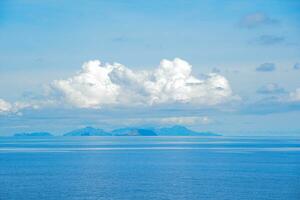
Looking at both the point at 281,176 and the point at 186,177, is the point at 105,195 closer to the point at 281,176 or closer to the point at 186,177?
the point at 186,177

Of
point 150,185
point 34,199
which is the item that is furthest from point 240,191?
point 34,199

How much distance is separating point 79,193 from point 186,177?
3180 cm

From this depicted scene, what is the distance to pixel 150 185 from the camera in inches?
3767

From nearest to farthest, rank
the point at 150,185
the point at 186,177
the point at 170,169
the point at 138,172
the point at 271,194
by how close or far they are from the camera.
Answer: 1. the point at 271,194
2. the point at 150,185
3. the point at 186,177
4. the point at 138,172
5. the point at 170,169

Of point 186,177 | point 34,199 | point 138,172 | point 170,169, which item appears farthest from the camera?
point 170,169

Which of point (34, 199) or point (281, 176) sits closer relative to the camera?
point (34, 199)

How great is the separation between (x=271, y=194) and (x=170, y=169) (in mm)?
48255

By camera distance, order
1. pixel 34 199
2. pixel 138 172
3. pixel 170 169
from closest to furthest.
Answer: pixel 34 199
pixel 138 172
pixel 170 169

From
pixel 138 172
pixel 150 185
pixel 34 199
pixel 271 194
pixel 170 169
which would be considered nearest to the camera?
pixel 34 199

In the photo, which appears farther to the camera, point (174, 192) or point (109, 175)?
point (109, 175)

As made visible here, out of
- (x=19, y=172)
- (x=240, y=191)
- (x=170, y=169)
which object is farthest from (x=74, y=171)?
(x=240, y=191)

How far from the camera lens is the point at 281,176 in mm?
112438

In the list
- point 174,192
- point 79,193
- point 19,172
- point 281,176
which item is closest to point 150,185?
point 174,192

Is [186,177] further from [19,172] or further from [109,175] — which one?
[19,172]
